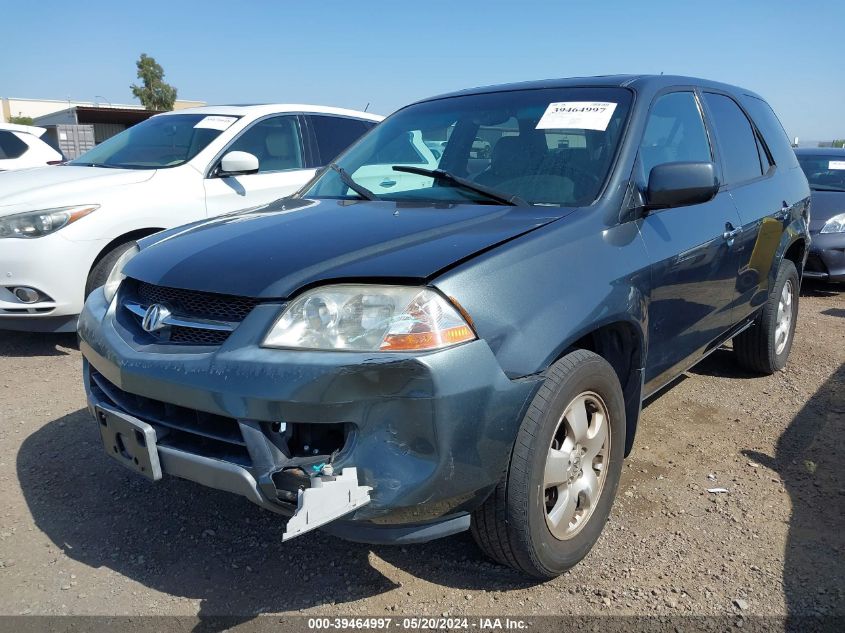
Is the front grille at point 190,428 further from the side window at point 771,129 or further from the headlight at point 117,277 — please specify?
the side window at point 771,129

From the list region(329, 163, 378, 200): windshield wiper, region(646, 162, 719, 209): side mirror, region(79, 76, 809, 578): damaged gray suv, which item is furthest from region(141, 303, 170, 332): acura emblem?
region(646, 162, 719, 209): side mirror

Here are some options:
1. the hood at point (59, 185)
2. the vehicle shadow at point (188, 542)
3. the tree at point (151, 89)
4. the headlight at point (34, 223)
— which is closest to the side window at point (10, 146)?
the hood at point (59, 185)

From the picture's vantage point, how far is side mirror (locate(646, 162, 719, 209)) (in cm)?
260

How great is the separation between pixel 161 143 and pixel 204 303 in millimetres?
3924

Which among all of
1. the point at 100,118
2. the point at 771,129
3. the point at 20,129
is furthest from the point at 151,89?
the point at 771,129

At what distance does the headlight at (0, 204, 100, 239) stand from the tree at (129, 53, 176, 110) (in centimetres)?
4628

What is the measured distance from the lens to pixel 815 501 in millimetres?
2947

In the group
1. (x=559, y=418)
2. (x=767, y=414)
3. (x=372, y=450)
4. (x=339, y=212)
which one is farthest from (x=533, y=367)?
(x=767, y=414)

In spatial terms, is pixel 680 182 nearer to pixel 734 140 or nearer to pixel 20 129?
pixel 734 140

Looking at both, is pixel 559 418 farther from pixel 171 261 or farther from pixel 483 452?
pixel 171 261

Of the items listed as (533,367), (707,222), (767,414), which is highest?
(707,222)

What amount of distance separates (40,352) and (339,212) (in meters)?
3.26

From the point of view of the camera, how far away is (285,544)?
2.64 meters

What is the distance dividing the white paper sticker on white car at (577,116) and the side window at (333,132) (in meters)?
3.25
